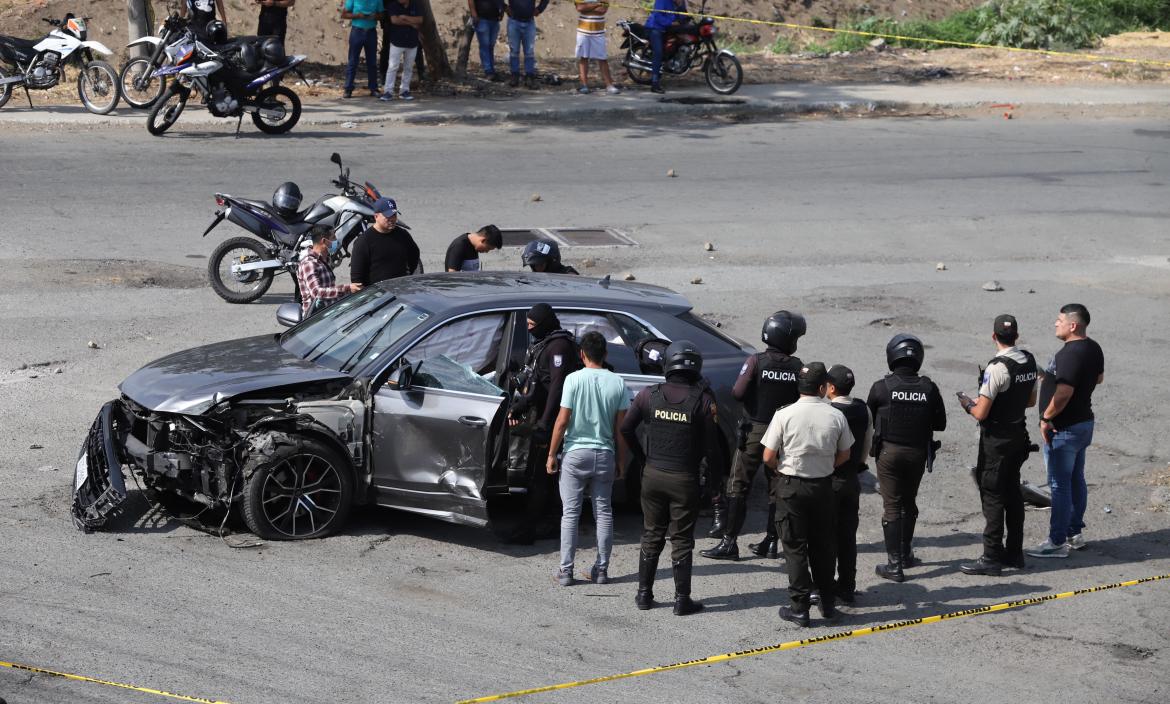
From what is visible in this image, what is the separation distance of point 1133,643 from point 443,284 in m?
4.75

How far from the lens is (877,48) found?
2980cm

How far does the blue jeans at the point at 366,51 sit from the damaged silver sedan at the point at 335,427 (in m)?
14.8

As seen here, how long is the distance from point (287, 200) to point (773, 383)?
6714 millimetres

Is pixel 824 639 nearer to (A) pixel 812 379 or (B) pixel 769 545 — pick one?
(B) pixel 769 545

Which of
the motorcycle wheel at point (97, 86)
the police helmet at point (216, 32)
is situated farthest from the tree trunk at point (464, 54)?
the motorcycle wheel at point (97, 86)

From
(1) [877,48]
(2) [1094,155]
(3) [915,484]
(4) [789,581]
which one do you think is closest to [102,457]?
(4) [789,581]

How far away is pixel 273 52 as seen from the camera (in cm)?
1970

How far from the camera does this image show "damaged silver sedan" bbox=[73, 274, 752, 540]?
804cm

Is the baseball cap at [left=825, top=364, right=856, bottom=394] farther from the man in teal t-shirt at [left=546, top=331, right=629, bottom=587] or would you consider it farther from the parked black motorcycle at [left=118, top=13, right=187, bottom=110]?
the parked black motorcycle at [left=118, top=13, right=187, bottom=110]

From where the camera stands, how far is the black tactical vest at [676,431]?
7.34m

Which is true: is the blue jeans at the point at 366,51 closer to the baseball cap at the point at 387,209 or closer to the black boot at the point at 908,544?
the baseball cap at the point at 387,209

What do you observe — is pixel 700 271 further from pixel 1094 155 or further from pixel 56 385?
pixel 1094 155

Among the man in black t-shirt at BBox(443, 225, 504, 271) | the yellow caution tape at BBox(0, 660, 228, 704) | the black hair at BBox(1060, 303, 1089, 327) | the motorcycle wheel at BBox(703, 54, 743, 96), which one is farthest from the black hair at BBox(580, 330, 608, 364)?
the motorcycle wheel at BBox(703, 54, 743, 96)

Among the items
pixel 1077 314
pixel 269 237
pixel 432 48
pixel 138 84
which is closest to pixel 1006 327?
pixel 1077 314
